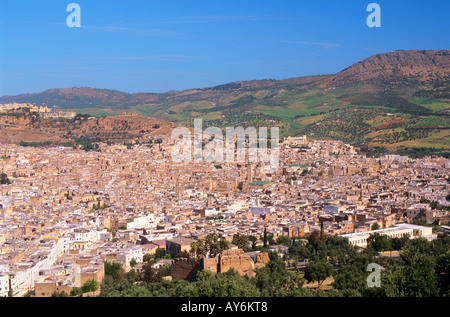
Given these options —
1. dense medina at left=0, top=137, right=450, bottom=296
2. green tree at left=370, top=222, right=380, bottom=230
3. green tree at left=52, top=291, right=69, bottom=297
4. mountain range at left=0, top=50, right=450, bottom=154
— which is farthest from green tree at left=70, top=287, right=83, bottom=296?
mountain range at left=0, top=50, right=450, bottom=154

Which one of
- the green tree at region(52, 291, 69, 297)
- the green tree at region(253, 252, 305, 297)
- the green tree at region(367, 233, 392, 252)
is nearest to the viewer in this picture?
the green tree at region(253, 252, 305, 297)

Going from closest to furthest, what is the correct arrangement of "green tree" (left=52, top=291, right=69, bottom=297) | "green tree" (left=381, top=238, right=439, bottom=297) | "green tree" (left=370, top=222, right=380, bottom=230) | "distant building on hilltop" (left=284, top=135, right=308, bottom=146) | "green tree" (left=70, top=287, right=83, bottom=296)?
1. "green tree" (left=381, top=238, right=439, bottom=297)
2. "green tree" (left=52, top=291, right=69, bottom=297)
3. "green tree" (left=70, top=287, right=83, bottom=296)
4. "green tree" (left=370, top=222, right=380, bottom=230)
5. "distant building on hilltop" (left=284, top=135, right=308, bottom=146)

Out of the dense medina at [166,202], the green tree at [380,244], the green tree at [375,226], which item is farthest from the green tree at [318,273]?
the green tree at [375,226]

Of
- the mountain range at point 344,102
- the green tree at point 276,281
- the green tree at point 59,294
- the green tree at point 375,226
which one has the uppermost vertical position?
the mountain range at point 344,102

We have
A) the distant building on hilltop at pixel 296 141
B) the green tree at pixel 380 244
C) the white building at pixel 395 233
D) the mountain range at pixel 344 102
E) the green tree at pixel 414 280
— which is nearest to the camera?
the green tree at pixel 414 280

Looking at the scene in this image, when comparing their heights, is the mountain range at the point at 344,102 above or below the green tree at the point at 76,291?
above

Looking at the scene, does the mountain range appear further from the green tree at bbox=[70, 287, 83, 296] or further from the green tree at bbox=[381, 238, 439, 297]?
the green tree at bbox=[70, 287, 83, 296]

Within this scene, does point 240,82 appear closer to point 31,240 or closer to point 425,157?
point 425,157

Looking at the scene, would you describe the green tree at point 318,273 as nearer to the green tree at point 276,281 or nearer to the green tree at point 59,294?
the green tree at point 276,281
